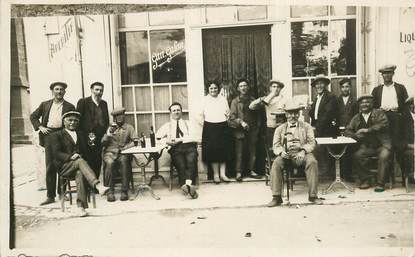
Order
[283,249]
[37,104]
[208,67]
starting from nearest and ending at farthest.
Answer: [283,249] → [37,104] → [208,67]

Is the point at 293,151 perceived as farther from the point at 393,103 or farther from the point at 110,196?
the point at 110,196

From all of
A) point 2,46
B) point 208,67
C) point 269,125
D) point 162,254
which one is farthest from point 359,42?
point 2,46

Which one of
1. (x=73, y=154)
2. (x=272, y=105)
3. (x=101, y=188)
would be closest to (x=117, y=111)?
(x=73, y=154)

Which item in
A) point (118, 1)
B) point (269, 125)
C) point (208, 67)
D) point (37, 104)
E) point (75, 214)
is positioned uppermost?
point (118, 1)

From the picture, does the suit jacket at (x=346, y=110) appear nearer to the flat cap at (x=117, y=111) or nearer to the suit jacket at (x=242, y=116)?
the suit jacket at (x=242, y=116)

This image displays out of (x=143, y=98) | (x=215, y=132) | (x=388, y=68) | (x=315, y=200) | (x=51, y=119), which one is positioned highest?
(x=388, y=68)

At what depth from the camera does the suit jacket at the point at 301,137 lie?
204cm

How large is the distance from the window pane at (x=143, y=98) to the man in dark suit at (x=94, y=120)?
180 millimetres

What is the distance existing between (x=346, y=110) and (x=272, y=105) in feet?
1.28

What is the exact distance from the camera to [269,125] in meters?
2.18

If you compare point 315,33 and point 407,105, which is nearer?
point 407,105

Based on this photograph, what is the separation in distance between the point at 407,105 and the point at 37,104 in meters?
1.88

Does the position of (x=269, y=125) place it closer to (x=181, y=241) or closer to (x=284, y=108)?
(x=284, y=108)

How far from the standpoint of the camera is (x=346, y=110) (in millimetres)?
2043
